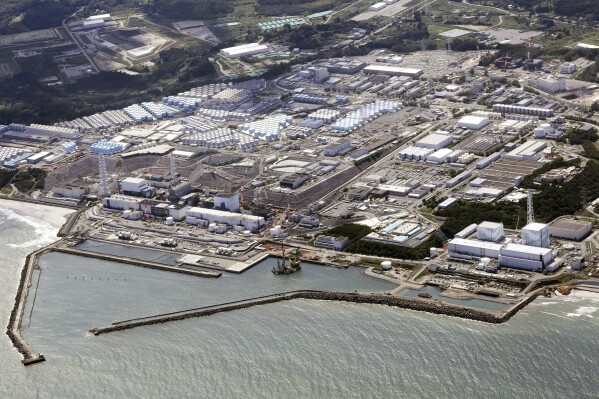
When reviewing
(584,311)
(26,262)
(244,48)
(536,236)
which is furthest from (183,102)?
(584,311)

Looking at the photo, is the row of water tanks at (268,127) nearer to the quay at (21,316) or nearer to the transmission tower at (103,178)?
the transmission tower at (103,178)

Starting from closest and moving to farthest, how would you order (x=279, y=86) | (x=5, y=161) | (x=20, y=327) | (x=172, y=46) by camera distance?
(x=20, y=327)
(x=5, y=161)
(x=279, y=86)
(x=172, y=46)

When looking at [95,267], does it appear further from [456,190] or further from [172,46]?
[172,46]

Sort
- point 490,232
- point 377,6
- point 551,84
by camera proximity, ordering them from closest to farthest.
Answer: point 490,232, point 551,84, point 377,6

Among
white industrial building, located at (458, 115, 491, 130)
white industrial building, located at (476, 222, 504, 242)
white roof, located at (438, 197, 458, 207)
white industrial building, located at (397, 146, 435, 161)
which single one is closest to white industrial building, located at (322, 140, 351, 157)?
white industrial building, located at (397, 146, 435, 161)

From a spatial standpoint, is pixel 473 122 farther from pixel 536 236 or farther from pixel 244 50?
pixel 244 50

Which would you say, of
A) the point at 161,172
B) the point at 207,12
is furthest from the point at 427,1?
the point at 161,172
